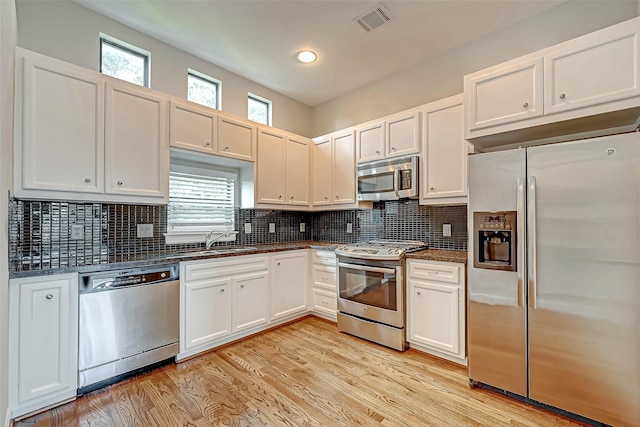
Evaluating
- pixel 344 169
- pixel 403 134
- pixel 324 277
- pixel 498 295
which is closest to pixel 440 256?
pixel 498 295

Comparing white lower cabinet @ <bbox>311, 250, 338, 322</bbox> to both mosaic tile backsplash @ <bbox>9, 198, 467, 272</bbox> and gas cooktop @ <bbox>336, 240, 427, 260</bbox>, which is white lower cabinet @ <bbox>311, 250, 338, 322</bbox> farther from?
mosaic tile backsplash @ <bbox>9, 198, 467, 272</bbox>

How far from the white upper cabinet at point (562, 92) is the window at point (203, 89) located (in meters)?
2.72

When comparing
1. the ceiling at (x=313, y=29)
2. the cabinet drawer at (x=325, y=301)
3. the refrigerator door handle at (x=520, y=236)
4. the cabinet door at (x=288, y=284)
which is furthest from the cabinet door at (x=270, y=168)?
the refrigerator door handle at (x=520, y=236)

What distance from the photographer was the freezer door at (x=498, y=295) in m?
1.92

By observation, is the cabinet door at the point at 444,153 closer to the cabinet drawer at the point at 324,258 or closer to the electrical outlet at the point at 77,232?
the cabinet drawer at the point at 324,258

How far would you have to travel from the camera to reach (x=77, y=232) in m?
2.37

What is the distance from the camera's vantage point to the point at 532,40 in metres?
2.58

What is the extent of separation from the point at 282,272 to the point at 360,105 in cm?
244

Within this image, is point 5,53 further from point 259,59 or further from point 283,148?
point 283,148

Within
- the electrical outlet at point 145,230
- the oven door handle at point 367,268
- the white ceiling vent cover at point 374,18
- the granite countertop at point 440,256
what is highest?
the white ceiling vent cover at point 374,18

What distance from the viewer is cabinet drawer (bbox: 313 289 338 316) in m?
3.36

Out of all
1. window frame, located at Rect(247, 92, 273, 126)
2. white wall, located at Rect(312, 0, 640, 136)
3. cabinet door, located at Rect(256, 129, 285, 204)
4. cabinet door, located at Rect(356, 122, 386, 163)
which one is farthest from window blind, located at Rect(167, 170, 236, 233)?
white wall, located at Rect(312, 0, 640, 136)

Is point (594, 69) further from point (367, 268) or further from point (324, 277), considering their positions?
point (324, 277)

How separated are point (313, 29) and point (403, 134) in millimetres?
1345
